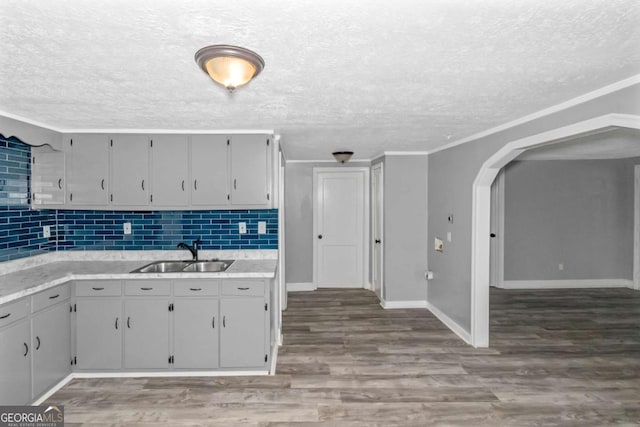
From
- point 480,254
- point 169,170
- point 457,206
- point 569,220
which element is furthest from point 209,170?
point 569,220

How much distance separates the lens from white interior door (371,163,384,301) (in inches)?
212

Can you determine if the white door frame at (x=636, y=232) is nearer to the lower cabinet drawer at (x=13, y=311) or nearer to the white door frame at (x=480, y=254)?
the white door frame at (x=480, y=254)

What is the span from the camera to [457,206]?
4133 mm

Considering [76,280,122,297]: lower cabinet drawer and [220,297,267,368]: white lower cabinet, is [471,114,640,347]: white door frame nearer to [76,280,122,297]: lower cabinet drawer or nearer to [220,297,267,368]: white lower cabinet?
[220,297,267,368]: white lower cabinet

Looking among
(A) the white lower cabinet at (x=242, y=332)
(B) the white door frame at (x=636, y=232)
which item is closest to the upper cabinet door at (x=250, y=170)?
(A) the white lower cabinet at (x=242, y=332)

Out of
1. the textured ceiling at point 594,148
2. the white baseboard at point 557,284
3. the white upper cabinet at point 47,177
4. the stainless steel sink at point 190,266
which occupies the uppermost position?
the textured ceiling at point 594,148

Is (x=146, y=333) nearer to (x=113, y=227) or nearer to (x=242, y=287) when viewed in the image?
(x=242, y=287)

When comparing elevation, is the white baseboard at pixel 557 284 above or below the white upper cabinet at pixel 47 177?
below

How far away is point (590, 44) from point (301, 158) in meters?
4.39

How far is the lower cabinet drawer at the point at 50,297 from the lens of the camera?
263 cm

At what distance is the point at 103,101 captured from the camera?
96.2 inches

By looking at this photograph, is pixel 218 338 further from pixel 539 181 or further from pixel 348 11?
pixel 539 181

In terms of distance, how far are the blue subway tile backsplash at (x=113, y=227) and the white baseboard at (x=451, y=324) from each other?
238cm

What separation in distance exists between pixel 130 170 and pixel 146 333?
1.59 m
